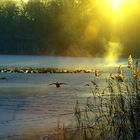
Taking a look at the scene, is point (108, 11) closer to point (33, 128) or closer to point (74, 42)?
point (74, 42)

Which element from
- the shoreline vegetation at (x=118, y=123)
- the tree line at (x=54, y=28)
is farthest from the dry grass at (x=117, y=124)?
the tree line at (x=54, y=28)

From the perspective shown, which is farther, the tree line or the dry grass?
the tree line

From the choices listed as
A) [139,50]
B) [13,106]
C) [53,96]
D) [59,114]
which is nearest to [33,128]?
[59,114]

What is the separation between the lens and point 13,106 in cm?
1306

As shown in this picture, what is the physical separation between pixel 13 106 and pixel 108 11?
194ft

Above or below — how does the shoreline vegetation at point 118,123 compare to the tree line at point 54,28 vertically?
below

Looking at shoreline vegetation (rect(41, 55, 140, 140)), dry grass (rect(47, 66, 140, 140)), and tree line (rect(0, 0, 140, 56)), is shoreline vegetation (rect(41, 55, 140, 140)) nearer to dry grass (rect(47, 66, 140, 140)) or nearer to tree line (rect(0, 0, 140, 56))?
dry grass (rect(47, 66, 140, 140))

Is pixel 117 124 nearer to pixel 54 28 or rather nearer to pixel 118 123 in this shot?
pixel 118 123

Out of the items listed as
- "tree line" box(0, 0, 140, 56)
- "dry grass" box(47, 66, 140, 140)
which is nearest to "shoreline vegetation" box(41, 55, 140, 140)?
"dry grass" box(47, 66, 140, 140)

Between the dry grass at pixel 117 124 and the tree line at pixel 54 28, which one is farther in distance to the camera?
the tree line at pixel 54 28

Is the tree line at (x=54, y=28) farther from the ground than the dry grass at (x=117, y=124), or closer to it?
farther from the ground

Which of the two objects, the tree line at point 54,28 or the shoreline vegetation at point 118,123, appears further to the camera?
the tree line at point 54,28

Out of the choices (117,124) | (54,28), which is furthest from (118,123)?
(54,28)

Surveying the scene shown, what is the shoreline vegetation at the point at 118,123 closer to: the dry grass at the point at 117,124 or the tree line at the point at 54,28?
the dry grass at the point at 117,124
